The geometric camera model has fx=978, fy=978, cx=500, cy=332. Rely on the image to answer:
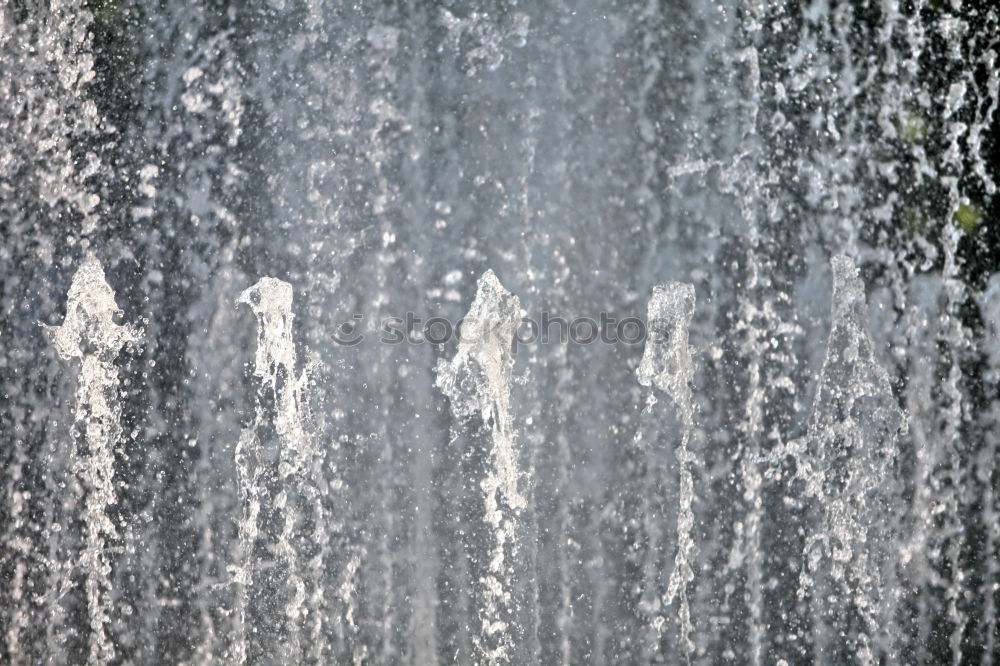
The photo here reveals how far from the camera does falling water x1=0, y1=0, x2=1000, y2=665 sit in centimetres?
64

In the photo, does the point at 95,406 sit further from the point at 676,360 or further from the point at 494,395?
the point at 676,360

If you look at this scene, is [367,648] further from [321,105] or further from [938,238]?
[938,238]

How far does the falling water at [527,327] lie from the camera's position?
64 centimetres

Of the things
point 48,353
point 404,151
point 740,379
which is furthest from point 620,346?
point 48,353

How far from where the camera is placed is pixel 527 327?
64 centimetres

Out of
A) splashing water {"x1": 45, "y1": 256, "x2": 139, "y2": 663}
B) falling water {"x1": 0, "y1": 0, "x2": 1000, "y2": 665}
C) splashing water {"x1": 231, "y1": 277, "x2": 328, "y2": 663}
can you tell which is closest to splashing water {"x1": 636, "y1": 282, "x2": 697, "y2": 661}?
falling water {"x1": 0, "y1": 0, "x2": 1000, "y2": 665}

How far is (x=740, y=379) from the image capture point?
65 cm

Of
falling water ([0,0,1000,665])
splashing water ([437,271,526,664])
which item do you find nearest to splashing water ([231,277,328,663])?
falling water ([0,0,1000,665])

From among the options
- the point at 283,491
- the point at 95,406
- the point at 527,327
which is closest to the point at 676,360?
the point at 527,327

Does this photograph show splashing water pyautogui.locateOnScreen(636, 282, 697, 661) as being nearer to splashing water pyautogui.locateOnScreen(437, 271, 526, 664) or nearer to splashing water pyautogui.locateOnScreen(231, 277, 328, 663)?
splashing water pyautogui.locateOnScreen(437, 271, 526, 664)

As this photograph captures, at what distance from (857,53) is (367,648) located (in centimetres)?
53

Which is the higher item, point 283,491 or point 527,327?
point 527,327

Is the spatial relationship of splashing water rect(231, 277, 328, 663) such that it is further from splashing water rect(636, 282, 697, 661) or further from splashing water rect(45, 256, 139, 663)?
splashing water rect(636, 282, 697, 661)

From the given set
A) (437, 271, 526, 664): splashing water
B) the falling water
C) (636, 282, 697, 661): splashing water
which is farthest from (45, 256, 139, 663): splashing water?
(636, 282, 697, 661): splashing water
